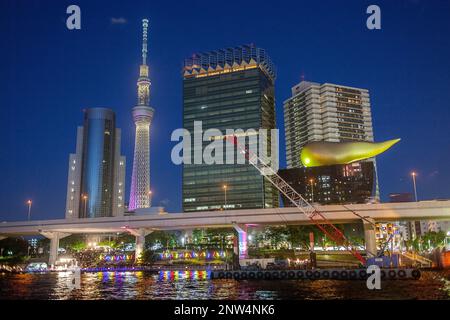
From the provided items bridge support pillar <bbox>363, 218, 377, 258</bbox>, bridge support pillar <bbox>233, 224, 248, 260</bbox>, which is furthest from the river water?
bridge support pillar <bbox>233, 224, 248, 260</bbox>

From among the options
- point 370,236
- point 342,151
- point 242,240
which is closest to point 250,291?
point 370,236

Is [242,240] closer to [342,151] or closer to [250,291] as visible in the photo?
[342,151]

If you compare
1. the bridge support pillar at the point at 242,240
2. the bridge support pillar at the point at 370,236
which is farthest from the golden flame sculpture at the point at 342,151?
the bridge support pillar at the point at 242,240

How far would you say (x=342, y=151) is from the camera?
9306 centimetres

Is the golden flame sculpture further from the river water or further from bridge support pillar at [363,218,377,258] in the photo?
the river water

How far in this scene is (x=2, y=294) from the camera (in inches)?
2093

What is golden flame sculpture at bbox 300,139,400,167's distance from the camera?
92.0 m

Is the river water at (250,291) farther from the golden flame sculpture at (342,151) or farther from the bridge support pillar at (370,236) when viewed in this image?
the golden flame sculpture at (342,151)

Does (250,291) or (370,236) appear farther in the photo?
(370,236)

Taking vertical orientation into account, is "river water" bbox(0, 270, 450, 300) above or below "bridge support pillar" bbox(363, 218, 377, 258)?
below

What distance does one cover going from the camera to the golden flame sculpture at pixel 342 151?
92.0 meters
